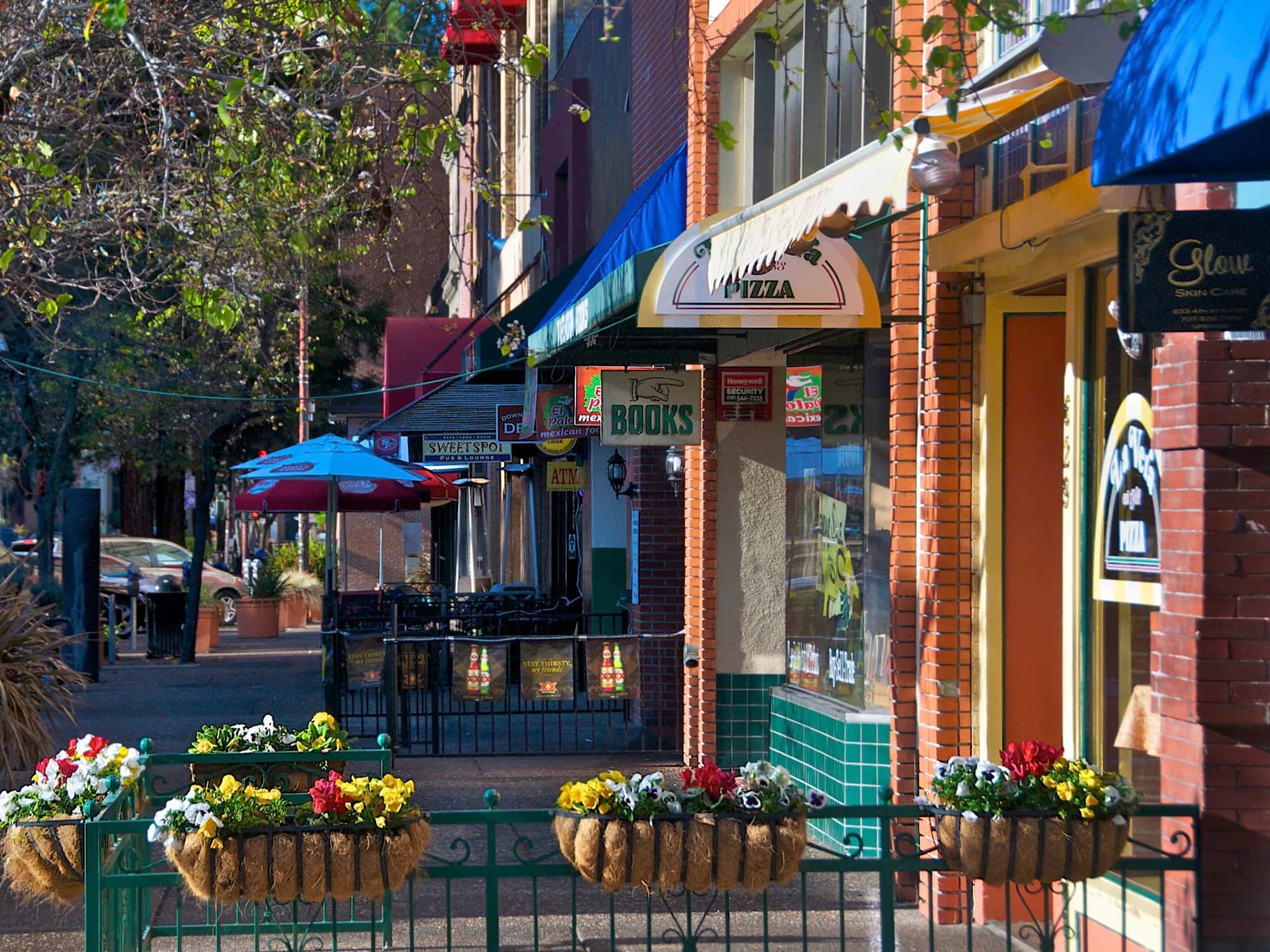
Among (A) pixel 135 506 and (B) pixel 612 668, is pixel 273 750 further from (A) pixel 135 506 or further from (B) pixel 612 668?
(A) pixel 135 506

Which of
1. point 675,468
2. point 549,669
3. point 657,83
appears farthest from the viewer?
point 657,83

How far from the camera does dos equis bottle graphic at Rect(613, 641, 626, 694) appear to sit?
41.1ft

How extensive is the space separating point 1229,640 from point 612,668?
296 inches

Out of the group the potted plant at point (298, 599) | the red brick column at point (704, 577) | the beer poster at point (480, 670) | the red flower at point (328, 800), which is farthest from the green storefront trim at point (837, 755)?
the potted plant at point (298, 599)

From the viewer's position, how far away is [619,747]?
13.8 metres

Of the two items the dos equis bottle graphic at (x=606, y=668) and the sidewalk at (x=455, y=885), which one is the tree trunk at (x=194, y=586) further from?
the dos equis bottle graphic at (x=606, y=668)

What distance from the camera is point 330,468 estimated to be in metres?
16.3

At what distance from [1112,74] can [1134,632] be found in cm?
223

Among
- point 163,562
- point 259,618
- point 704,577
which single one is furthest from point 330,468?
point 163,562

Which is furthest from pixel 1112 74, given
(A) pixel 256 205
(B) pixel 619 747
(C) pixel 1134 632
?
(B) pixel 619 747

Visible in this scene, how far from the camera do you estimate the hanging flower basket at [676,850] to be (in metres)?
5.11

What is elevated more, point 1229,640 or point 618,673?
point 1229,640

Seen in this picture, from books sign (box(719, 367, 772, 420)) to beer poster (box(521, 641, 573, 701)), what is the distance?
2.31 metres

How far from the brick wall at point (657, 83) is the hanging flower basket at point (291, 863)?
8.10m
